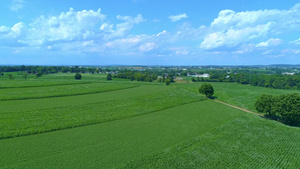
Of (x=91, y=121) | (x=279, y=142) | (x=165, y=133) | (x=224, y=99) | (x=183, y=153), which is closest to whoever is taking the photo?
(x=183, y=153)

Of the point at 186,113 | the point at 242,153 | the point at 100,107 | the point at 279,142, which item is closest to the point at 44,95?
the point at 100,107

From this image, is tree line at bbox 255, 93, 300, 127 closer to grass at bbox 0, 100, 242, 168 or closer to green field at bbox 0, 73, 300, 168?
green field at bbox 0, 73, 300, 168

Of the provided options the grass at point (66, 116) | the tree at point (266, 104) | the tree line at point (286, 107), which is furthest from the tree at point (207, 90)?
the tree line at point (286, 107)

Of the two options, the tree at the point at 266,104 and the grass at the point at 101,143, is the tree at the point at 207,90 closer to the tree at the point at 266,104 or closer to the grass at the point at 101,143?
the tree at the point at 266,104

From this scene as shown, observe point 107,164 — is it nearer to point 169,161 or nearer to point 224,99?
point 169,161

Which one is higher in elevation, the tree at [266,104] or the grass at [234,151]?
the tree at [266,104]

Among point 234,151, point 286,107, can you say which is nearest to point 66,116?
point 234,151
